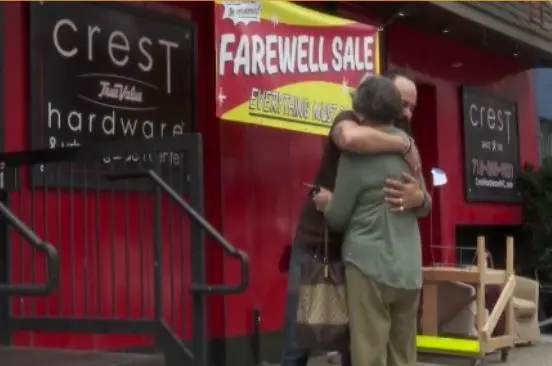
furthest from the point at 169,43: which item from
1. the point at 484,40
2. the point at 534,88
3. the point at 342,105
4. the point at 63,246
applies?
the point at 534,88

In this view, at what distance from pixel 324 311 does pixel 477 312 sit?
3.33 meters

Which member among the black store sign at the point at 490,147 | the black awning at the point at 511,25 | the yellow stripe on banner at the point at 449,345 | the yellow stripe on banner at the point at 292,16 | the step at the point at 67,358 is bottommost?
the yellow stripe on banner at the point at 449,345

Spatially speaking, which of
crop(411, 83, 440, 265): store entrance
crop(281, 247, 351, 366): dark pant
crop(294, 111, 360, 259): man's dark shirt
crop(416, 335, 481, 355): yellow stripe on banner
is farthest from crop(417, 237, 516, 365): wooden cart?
crop(294, 111, 360, 259): man's dark shirt

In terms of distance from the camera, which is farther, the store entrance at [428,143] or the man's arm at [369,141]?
the store entrance at [428,143]

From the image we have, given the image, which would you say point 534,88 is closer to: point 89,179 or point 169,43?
point 169,43

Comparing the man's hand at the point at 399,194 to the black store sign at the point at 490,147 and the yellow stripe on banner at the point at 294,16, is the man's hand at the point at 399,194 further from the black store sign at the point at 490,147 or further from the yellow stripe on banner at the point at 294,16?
the black store sign at the point at 490,147

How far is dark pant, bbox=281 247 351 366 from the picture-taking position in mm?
4602

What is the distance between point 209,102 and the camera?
7.23m

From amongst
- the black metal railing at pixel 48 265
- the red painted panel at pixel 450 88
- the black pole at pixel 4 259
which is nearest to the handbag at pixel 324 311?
the black metal railing at pixel 48 265

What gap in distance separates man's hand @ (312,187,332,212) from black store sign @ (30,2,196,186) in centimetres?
119

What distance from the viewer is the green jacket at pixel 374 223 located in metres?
4.07

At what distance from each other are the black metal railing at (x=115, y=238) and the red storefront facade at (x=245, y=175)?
55 millimetres

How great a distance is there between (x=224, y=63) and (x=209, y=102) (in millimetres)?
1103

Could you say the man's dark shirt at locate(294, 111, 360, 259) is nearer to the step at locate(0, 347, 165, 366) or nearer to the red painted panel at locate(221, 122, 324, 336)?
the step at locate(0, 347, 165, 366)
